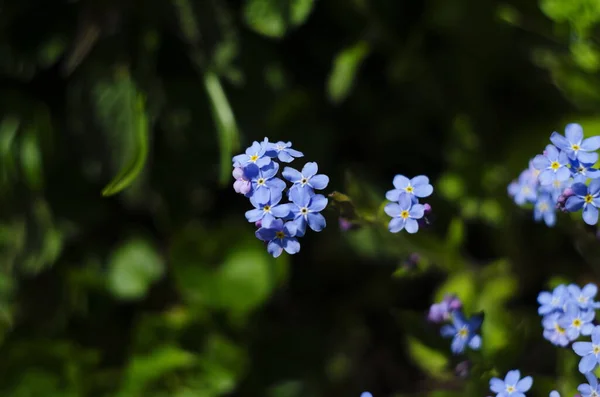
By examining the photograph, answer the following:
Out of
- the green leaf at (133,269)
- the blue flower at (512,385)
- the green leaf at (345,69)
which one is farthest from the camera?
the green leaf at (133,269)

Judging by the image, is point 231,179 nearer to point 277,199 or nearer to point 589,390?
point 277,199

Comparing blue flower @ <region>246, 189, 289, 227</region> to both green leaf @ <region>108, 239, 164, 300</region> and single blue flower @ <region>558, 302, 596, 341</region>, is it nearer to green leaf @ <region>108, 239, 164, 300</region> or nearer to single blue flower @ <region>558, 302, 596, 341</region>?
single blue flower @ <region>558, 302, 596, 341</region>

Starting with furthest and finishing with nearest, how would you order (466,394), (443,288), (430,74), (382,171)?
(382,171)
(430,74)
(443,288)
(466,394)

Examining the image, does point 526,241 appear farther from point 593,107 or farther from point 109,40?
point 109,40

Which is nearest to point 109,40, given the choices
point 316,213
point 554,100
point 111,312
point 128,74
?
point 128,74

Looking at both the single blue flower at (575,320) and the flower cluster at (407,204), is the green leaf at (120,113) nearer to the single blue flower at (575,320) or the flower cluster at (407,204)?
the flower cluster at (407,204)

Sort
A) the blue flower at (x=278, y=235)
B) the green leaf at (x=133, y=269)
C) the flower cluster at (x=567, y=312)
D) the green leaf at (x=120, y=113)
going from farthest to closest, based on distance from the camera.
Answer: the green leaf at (x=133, y=269)
the green leaf at (x=120, y=113)
the flower cluster at (x=567, y=312)
the blue flower at (x=278, y=235)

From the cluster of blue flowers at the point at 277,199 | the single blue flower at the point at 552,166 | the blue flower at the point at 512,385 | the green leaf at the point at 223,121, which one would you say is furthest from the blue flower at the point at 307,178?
the green leaf at the point at 223,121
